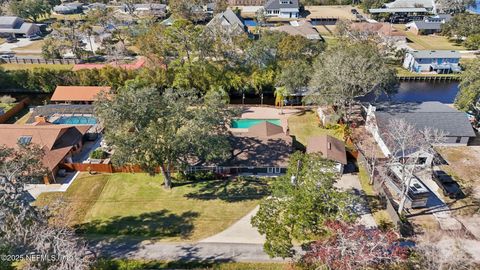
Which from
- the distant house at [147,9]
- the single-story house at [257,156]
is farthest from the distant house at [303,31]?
the single-story house at [257,156]

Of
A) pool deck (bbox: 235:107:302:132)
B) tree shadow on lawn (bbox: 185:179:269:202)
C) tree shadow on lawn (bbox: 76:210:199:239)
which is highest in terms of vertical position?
pool deck (bbox: 235:107:302:132)

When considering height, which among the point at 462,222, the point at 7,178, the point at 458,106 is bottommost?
the point at 462,222

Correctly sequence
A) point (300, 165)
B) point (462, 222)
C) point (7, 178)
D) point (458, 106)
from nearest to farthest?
point (7, 178), point (300, 165), point (462, 222), point (458, 106)

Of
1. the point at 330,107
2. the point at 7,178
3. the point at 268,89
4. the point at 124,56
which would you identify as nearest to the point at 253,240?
the point at 7,178

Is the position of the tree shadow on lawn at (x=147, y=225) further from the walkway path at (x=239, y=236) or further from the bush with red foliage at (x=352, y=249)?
the bush with red foliage at (x=352, y=249)

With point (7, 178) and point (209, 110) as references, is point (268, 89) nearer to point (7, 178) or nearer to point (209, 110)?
point (209, 110)

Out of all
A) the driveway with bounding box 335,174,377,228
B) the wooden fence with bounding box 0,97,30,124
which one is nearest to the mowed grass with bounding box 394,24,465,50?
the driveway with bounding box 335,174,377,228

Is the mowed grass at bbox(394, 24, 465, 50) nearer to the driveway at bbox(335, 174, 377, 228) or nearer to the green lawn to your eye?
the driveway at bbox(335, 174, 377, 228)

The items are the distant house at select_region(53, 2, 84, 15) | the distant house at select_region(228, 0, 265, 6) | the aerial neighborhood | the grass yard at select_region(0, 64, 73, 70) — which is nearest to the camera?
the aerial neighborhood
